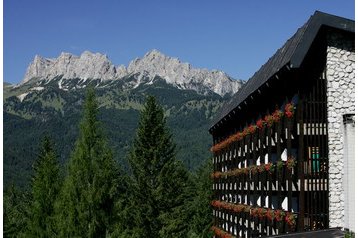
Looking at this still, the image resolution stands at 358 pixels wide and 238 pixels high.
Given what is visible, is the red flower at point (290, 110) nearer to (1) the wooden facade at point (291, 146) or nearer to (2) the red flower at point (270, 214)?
(1) the wooden facade at point (291, 146)

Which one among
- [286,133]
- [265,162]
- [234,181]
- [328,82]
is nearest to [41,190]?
[234,181]

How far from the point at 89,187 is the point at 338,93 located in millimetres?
15532

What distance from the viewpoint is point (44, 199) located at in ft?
145

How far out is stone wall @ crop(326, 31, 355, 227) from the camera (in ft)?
87.6

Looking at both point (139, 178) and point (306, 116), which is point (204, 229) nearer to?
point (139, 178)

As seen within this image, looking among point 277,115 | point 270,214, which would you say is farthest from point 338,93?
point 270,214

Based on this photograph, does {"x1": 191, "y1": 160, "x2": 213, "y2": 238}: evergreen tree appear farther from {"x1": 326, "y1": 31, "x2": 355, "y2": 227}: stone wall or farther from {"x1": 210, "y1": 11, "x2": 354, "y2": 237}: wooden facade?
{"x1": 326, "y1": 31, "x2": 355, "y2": 227}: stone wall

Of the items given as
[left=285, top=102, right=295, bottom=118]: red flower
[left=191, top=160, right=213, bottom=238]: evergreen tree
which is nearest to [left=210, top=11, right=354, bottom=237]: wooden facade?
[left=285, top=102, right=295, bottom=118]: red flower

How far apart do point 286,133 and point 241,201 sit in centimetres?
1487

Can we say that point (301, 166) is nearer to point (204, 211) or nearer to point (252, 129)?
point (252, 129)

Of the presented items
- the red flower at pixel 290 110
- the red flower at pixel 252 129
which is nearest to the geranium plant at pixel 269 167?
the red flower at pixel 290 110

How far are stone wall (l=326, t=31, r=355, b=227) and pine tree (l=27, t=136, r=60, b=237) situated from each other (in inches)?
873

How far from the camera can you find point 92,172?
34.4 m

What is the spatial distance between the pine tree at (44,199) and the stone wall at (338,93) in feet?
72.7
